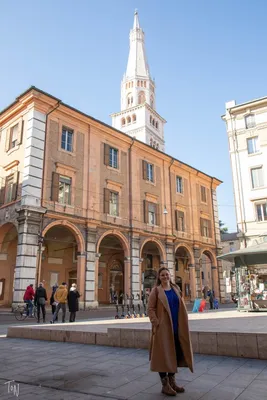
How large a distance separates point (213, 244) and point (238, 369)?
92.8 feet

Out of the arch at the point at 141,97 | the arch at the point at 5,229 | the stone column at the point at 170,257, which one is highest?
the arch at the point at 141,97

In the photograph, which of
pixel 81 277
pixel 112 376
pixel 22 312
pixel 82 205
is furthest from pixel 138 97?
pixel 112 376

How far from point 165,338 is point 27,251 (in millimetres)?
14955

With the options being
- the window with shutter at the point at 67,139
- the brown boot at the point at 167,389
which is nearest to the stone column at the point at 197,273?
the window with shutter at the point at 67,139

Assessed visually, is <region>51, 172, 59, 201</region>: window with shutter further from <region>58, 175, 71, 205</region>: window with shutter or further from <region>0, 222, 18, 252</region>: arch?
<region>0, 222, 18, 252</region>: arch

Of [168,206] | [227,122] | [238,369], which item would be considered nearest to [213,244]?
[168,206]

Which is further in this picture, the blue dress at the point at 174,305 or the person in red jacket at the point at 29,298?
the person in red jacket at the point at 29,298

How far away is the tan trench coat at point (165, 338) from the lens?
4277 mm

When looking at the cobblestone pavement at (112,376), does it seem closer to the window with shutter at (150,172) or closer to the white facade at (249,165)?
the window with shutter at (150,172)

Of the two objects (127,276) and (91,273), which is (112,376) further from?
(127,276)

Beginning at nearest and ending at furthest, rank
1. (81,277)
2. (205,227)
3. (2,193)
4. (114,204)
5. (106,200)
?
1. (81,277)
2. (2,193)
3. (106,200)
4. (114,204)
5. (205,227)

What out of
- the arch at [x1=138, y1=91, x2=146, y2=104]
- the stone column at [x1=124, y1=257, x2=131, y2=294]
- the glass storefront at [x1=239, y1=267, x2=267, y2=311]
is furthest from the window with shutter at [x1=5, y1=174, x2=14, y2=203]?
the arch at [x1=138, y1=91, x2=146, y2=104]

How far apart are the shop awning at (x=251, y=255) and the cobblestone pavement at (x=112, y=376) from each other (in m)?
10.3

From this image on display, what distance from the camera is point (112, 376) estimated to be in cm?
519
